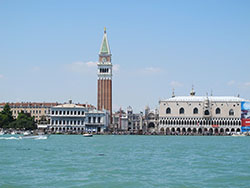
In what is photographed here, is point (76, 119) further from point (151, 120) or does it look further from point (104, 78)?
point (151, 120)

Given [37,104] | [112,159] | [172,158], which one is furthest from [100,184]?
[37,104]

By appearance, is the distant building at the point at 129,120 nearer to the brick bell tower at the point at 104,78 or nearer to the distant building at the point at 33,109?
the distant building at the point at 33,109

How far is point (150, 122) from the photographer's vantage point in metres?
117

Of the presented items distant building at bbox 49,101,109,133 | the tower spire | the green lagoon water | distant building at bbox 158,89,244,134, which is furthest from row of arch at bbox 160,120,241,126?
the green lagoon water

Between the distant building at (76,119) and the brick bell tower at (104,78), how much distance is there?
6392 millimetres

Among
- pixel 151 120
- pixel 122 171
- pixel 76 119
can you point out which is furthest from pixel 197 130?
pixel 122 171

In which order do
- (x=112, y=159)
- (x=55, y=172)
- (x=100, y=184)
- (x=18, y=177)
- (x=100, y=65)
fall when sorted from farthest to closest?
(x=100, y=65), (x=112, y=159), (x=55, y=172), (x=18, y=177), (x=100, y=184)

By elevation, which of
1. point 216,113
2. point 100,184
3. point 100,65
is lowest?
point 100,184

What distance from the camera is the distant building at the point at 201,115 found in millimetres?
103875

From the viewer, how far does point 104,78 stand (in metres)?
111

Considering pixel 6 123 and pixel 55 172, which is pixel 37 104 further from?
pixel 55 172

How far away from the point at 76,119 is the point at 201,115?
25.3m

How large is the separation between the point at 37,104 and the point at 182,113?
127 feet

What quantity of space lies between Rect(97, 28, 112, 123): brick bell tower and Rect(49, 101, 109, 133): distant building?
252 inches
